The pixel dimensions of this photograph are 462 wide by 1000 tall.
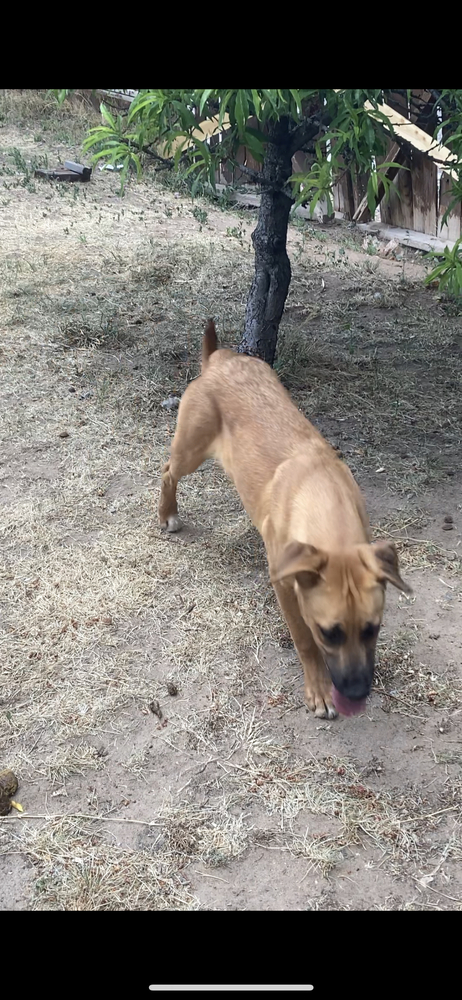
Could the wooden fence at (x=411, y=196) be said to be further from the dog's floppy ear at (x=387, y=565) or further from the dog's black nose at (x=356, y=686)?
the dog's black nose at (x=356, y=686)

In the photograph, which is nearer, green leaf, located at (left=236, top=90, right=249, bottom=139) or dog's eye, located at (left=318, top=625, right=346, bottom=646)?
dog's eye, located at (left=318, top=625, right=346, bottom=646)

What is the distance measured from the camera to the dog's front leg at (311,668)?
13.4 ft

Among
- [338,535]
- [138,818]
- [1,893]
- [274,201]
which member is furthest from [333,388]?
[1,893]

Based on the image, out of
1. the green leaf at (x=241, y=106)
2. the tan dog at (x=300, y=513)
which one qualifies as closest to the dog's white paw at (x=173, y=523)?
the tan dog at (x=300, y=513)

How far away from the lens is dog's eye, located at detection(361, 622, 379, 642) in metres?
3.27

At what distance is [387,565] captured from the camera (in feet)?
10.9

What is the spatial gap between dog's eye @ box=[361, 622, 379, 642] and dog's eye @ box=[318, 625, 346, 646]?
8 centimetres

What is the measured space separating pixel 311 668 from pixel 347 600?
1035 millimetres

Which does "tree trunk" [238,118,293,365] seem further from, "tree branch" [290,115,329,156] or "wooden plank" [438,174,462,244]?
"wooden plank" [438,174,462,244]

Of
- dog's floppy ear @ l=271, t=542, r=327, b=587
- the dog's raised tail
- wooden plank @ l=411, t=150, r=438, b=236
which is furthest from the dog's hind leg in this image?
wooden plank @ l=411, t=150, r=438, b=236

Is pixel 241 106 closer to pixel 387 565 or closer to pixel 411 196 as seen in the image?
pixel 387 565

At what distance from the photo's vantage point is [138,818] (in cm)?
362

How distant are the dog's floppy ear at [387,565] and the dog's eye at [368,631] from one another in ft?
0.61

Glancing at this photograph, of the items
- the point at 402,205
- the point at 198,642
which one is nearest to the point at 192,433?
the point at 198,642
